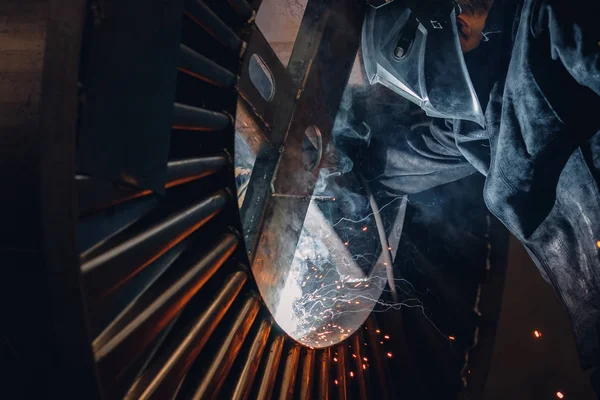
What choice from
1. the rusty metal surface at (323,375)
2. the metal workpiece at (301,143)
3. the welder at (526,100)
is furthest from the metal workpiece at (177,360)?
the welder at (526,100)

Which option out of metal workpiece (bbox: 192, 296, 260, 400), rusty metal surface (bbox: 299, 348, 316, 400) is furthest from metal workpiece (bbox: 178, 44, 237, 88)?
rusty metal surface (bbox: 299, 348, 316, 400)

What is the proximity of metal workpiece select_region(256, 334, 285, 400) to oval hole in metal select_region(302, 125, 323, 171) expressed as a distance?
1.09 metres

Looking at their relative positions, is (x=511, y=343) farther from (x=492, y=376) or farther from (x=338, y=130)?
(x=338, y=130)

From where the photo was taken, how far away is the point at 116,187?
3.34 feet

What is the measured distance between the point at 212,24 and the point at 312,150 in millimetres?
1144

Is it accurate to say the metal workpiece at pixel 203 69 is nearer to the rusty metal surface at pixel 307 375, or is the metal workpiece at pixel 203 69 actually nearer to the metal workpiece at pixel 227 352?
the metal workpiece at pixel 227 352

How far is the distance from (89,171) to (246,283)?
1.12 meters

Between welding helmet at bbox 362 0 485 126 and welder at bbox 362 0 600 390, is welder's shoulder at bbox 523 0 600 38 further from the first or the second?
welding helmet at bbox 362 0 485 126

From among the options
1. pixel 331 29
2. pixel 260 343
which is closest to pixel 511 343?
pixel 260 343

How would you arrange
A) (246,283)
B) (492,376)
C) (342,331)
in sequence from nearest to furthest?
(246,283)
(492,376)
(342,331)

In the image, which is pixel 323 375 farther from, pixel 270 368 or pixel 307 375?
pixel 270 368

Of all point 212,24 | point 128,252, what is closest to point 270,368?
point 128,252

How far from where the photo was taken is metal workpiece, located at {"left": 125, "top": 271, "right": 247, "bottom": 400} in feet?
3.90

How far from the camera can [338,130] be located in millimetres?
2918
